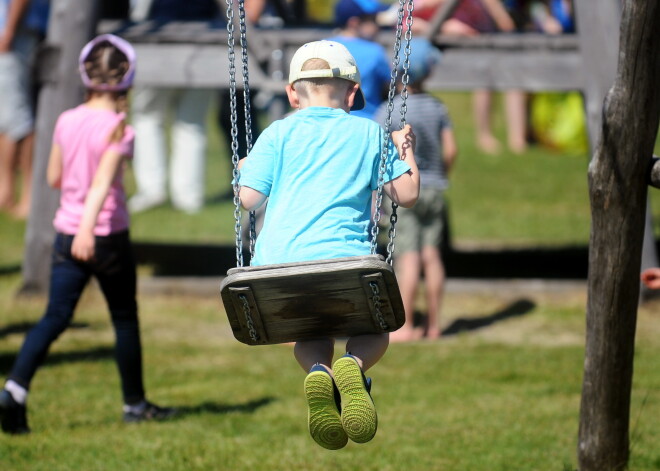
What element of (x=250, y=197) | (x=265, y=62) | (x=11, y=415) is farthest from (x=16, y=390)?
(x=265, y=62)

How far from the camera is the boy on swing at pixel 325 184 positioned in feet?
12.4

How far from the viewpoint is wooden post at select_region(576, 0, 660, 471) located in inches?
167

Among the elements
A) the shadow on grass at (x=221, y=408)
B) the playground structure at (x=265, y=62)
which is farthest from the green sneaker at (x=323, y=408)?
the playground structure at (x=265, y=62)

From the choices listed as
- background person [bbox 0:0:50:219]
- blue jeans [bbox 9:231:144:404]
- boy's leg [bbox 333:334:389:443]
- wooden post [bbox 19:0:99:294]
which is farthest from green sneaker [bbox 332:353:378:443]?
background person [bbox 0:0:50:219]

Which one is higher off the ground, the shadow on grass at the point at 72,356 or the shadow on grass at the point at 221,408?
the shadow on grass at the point at 221,408

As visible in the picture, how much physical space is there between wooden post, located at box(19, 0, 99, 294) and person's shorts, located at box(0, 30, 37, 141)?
2.68m

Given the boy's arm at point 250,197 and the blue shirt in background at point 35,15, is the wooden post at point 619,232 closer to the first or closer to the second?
the boy's arm at point 250,197

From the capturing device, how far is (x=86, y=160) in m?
5.36

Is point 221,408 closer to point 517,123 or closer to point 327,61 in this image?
point 327,61

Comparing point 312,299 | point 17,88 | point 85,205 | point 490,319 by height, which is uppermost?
point 312,299

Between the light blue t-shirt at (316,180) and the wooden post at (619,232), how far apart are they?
0.85 meters

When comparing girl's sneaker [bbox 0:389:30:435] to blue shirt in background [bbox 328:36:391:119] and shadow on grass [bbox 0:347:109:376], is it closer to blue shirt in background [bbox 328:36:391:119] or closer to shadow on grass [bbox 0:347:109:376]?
shadow on grass [bbox 0:347:109:376]

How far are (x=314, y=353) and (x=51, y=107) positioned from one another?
15.2 feet

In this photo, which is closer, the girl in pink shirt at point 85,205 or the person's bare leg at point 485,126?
the girl in pink shirt at point 85,205
